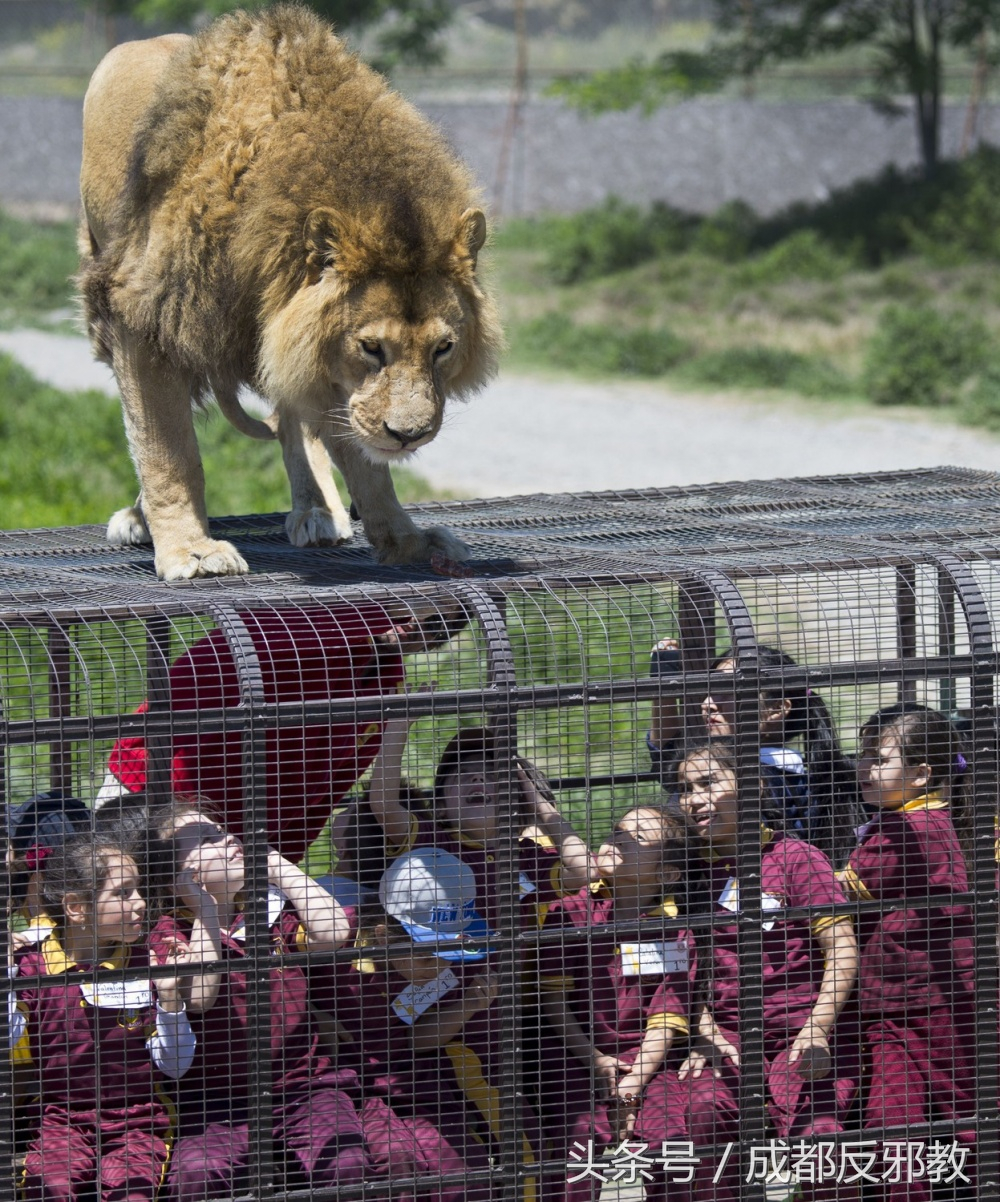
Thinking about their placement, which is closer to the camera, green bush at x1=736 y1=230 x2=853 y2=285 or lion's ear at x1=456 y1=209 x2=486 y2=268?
lion's ear at x1=456 y1=209 x2=486 y2=268

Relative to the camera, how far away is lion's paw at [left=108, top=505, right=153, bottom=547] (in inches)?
184

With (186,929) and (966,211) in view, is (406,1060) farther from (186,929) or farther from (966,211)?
(966,211)

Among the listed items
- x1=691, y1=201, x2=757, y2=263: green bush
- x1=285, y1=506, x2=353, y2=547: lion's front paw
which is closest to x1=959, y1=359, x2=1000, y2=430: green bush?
x1=691, y1=201, x2=757, y2=263: green bush

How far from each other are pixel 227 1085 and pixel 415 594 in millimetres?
1015

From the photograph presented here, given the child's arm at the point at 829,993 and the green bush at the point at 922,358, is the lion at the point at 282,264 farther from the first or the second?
Result: the green bush at the point at 922,358

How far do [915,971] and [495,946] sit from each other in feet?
2.98

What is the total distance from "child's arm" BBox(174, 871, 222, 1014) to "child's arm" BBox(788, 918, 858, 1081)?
3.86ft

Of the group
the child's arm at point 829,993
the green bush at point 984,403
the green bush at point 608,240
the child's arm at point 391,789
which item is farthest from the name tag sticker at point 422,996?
the green bush at point 608,240

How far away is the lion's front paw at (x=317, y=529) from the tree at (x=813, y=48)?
17.4m

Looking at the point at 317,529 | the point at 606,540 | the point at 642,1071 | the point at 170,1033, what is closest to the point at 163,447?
the point at 317,529

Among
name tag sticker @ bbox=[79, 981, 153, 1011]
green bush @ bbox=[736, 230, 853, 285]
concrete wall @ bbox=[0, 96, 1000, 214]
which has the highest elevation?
name tag sticker @ bbox=[79, 981, 153, 1011]

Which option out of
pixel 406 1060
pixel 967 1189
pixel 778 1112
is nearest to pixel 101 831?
pixel 406 1060

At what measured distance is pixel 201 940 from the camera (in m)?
3.12

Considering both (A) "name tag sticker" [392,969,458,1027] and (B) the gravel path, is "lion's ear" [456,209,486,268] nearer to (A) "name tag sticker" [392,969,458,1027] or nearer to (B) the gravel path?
(A) "name tag sticker" [392,969,458,1027]
